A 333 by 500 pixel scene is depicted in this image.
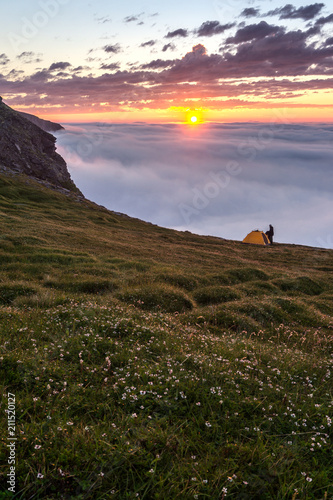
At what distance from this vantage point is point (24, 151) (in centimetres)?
14662

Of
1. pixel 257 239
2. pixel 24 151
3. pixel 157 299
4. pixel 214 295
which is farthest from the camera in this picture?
pixel 24 151

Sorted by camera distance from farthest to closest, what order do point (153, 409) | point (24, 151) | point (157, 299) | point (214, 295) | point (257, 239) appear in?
point (24, 151) → point (257, 239) → point (214, 295) → point (157, 299) → point (153, 409)

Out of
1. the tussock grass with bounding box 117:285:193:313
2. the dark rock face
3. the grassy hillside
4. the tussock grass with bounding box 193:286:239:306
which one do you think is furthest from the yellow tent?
the dark rock face

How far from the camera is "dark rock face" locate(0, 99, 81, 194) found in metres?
136

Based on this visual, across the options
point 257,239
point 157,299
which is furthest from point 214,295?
point 257,239

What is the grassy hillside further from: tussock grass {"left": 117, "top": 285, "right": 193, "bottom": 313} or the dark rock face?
the dark rock face

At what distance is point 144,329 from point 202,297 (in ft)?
27.4

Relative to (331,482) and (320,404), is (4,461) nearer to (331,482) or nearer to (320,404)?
(331,482)

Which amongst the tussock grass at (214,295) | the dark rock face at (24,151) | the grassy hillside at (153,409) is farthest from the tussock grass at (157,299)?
the dark rock face at (24,151)

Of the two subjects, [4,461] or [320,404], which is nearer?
[4,461]

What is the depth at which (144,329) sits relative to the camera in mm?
8352

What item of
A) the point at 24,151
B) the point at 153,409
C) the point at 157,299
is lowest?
the point at 153,409

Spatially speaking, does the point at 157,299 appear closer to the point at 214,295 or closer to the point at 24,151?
the point at 214,295

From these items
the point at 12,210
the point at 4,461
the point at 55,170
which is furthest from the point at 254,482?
the point at 55,170
